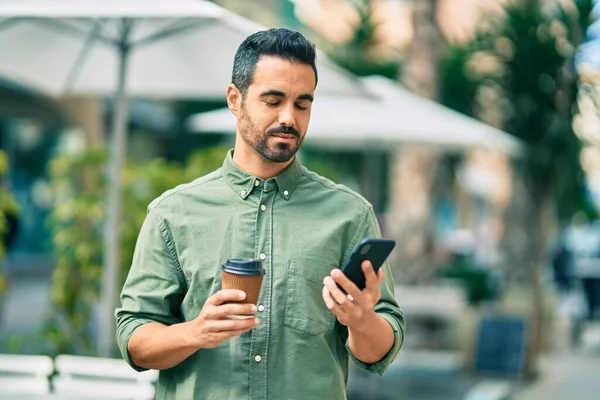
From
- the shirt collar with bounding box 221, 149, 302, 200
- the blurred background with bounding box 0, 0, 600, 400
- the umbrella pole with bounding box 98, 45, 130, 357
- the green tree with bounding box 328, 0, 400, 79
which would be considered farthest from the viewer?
the green tree with bounding box 328, 0, 400, 79

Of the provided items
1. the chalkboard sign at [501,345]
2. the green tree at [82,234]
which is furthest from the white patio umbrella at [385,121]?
the green tree at [82,234]

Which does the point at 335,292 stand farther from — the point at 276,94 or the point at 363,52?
the point at 363,52

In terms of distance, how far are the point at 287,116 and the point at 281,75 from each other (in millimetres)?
91

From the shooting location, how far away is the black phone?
89.0 inches

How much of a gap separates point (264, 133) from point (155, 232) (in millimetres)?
317

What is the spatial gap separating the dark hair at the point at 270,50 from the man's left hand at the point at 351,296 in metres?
0.49

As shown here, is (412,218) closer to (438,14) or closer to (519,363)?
(438,14)

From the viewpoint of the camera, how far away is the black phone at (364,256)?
7.42 ft

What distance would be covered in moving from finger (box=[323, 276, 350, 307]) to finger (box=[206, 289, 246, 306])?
17cm

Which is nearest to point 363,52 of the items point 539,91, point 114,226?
point 539,91

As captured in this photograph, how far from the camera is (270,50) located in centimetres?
250

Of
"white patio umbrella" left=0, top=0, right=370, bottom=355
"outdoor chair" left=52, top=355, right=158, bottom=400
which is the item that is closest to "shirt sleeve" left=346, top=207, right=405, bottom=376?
"outdoor chair" left=52, top=355, right=158, bottom=400

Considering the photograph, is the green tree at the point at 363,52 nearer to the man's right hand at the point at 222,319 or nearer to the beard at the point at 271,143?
the beard at the point at 271,143

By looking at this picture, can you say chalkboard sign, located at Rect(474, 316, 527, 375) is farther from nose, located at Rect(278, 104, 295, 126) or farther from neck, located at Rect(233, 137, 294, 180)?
nose, located at Rect(278, 104, 295, 126)
